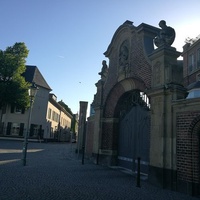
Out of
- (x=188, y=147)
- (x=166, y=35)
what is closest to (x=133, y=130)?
(x=188, y=147)

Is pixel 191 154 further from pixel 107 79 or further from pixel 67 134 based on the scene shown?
pixel 67 134

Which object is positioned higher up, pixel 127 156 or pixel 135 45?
pixel 135 45

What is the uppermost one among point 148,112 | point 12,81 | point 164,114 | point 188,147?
point 12,81

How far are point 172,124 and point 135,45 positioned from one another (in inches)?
171

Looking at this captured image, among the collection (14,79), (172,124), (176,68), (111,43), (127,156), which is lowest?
(127,156)

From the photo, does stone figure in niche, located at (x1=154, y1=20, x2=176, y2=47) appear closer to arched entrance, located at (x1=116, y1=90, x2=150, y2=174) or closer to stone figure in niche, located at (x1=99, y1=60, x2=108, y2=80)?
arched entrance, located at (x1=116, y1=90, x2=150, y2=174)

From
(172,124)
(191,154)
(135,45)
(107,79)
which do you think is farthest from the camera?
(107,79)

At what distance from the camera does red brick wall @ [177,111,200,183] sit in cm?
608

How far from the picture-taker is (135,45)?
9859 millimetres

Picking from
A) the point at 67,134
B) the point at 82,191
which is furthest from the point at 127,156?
the point at 67,134

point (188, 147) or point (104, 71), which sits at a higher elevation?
point (104, 71)

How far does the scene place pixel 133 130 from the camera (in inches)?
382

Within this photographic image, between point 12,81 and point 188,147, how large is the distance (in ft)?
95.1

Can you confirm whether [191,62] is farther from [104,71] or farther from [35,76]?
[35,76]
